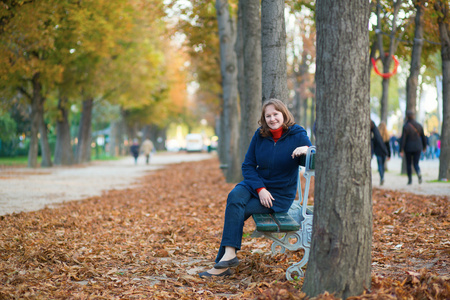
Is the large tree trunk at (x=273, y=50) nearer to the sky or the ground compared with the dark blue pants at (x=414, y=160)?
nearer to the sky

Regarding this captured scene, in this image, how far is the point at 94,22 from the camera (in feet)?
71.8

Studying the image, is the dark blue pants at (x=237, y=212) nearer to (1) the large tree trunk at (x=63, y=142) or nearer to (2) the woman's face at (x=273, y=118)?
(2) the woman's face at (x=273, y=118)

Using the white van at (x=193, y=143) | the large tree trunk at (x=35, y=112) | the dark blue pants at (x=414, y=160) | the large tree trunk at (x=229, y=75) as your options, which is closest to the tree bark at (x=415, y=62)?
the dark blue pants at (x=414, y=160)

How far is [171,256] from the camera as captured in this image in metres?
6.01

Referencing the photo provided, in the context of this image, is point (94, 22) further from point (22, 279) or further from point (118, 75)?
point (22, 279)

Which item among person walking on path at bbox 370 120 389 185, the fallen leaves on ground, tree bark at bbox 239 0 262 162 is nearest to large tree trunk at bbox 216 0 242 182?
person walking on path at bbox 370 120 389 185

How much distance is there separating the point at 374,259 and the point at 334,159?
206cm

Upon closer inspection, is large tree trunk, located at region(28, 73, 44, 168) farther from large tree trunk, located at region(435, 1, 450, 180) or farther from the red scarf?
the red scarf

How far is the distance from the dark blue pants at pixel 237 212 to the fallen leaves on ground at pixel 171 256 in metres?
0.36

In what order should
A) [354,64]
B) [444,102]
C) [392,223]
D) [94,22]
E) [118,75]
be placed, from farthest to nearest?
[118,75], [94,22], [444,102], [392,223], [354,64]

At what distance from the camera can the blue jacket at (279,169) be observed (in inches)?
192

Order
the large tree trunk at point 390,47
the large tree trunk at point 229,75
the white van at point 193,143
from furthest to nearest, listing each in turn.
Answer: the white van at point 193,143, the large tree trunk at point 390,47, the large tree trunk at point 229,75

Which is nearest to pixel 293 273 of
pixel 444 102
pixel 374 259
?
pixel 374 259

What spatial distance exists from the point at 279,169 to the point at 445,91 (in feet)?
36.5
